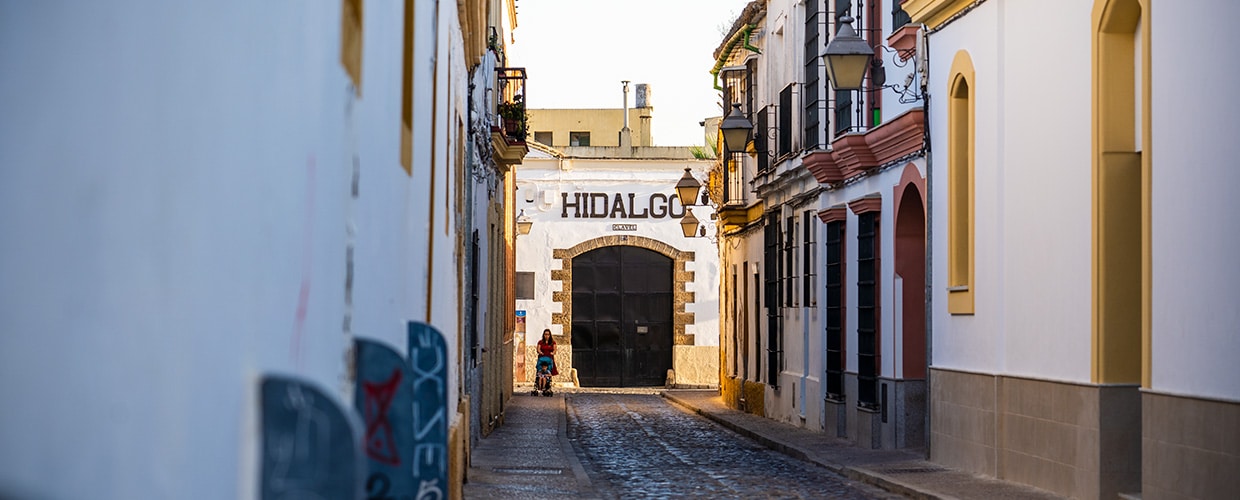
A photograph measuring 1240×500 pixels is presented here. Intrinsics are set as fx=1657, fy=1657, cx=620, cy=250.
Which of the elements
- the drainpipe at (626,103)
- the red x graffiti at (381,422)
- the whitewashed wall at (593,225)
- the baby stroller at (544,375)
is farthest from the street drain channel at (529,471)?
the drainpipe at (626,103)

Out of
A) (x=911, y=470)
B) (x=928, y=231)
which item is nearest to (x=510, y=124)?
(x=928, y=231)

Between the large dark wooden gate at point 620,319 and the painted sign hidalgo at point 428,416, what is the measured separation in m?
32.4

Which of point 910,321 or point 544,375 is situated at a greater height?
point 910,321

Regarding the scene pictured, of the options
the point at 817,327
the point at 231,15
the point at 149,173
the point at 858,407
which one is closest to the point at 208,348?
the point at 149,173

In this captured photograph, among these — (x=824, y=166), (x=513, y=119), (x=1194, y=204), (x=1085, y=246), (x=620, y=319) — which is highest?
(x=513, y=119)

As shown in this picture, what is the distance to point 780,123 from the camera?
81.9ft

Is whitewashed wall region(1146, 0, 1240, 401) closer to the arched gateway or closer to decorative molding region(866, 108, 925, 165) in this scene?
decorative molding region(866, 108, 925, 165)

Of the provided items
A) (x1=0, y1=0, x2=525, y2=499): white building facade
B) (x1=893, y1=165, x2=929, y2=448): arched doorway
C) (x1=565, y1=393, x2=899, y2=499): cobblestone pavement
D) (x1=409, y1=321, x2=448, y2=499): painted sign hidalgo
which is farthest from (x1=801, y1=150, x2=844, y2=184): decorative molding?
(x1=0, y1=0, x2=525, y2=499): white building facade

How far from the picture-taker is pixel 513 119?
23.7 metres

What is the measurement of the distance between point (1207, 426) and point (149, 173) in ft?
27.5

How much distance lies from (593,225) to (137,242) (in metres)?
37.6

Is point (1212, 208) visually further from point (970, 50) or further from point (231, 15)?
point (231, 15)

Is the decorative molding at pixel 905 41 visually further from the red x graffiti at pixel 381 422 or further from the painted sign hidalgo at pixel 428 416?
the red x graffiti at pixel 381 422

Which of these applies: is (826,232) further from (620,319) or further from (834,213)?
(620,319)
